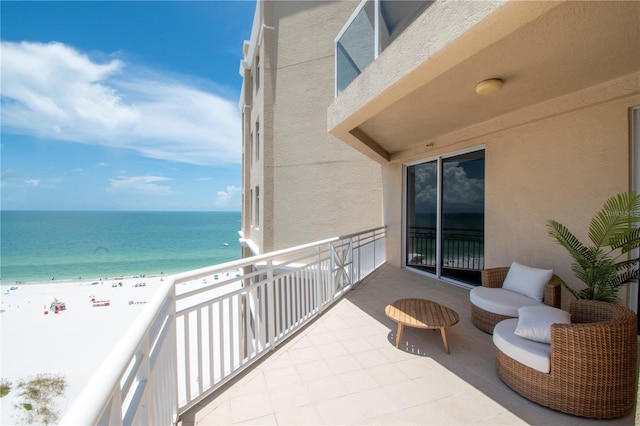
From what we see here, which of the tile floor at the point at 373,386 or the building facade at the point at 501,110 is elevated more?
the building facade at the point at 501,110

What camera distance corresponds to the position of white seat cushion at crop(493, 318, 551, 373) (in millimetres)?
2043

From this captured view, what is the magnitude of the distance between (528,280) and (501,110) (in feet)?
7.87

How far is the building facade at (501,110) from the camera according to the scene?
2092 mm

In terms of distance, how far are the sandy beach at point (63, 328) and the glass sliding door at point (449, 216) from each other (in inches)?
312

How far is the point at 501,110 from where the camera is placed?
3.90 metres

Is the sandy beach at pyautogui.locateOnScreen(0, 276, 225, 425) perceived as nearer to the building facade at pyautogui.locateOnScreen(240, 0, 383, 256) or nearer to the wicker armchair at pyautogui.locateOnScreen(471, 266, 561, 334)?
the building facade at pyautogui.locateOnScreen(240, 0, 383, 256)

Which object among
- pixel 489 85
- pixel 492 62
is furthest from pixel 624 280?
pixel 492 62

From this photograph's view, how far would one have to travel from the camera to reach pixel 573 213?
3.38 metres

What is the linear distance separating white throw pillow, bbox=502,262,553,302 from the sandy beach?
8546 millimetres

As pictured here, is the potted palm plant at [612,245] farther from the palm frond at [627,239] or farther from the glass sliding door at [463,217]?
the glass sliding door at [463,217]

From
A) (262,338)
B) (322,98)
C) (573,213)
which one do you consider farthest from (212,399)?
(322,98)

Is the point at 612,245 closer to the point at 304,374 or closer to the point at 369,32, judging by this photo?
the point at 304,374

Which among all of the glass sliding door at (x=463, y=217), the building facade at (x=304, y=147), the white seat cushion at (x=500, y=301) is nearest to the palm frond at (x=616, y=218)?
the white seat cushion at (x=500, y=301)

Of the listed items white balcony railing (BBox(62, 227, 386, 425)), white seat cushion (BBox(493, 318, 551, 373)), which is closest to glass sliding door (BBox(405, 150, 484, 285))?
white balcony railing (BBox(62, 227, 386, 425))
